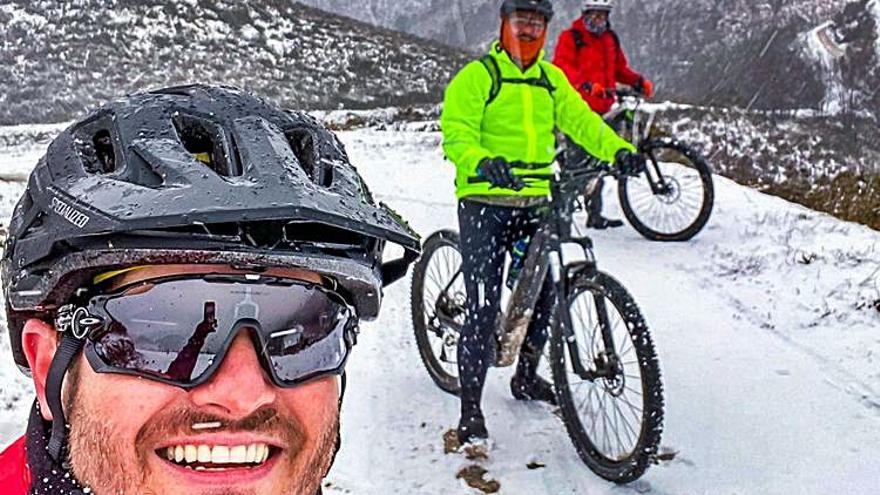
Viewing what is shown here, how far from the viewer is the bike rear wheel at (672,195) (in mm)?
7766

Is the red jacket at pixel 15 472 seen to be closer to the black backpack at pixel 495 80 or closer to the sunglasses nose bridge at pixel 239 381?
the sunglasses nose bridge at pixel 239 381

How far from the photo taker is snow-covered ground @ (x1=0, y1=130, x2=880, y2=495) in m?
4.19

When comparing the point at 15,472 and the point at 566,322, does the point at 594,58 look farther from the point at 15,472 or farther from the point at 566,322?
the point at 15,472

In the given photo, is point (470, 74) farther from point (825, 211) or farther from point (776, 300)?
point (825, 211)

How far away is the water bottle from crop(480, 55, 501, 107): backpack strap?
0.78 meters

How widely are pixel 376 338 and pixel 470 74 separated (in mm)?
2664

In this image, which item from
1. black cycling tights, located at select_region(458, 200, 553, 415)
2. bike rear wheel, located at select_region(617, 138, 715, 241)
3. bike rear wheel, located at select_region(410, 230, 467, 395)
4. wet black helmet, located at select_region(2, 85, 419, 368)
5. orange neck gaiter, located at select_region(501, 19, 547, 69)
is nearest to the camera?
wet black helmet, located at select_region(2, 85, 419, 368)

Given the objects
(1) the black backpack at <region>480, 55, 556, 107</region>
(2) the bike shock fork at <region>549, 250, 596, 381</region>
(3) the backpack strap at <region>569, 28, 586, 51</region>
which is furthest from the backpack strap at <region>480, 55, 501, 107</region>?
(3) the backpack strap at <region>569, 28, 586, 51</region>

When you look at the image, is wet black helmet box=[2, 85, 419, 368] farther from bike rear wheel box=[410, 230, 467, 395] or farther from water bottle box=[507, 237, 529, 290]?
bike rear wheel box=[410, 230, 467, 395]

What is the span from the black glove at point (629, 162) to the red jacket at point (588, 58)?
417 cm

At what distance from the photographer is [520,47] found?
4309mm

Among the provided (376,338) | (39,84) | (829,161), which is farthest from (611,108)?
(39,84)

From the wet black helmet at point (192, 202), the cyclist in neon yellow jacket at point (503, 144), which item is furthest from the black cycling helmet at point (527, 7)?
the wet black helmet at point (192, 202)

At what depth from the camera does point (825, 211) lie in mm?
9328
